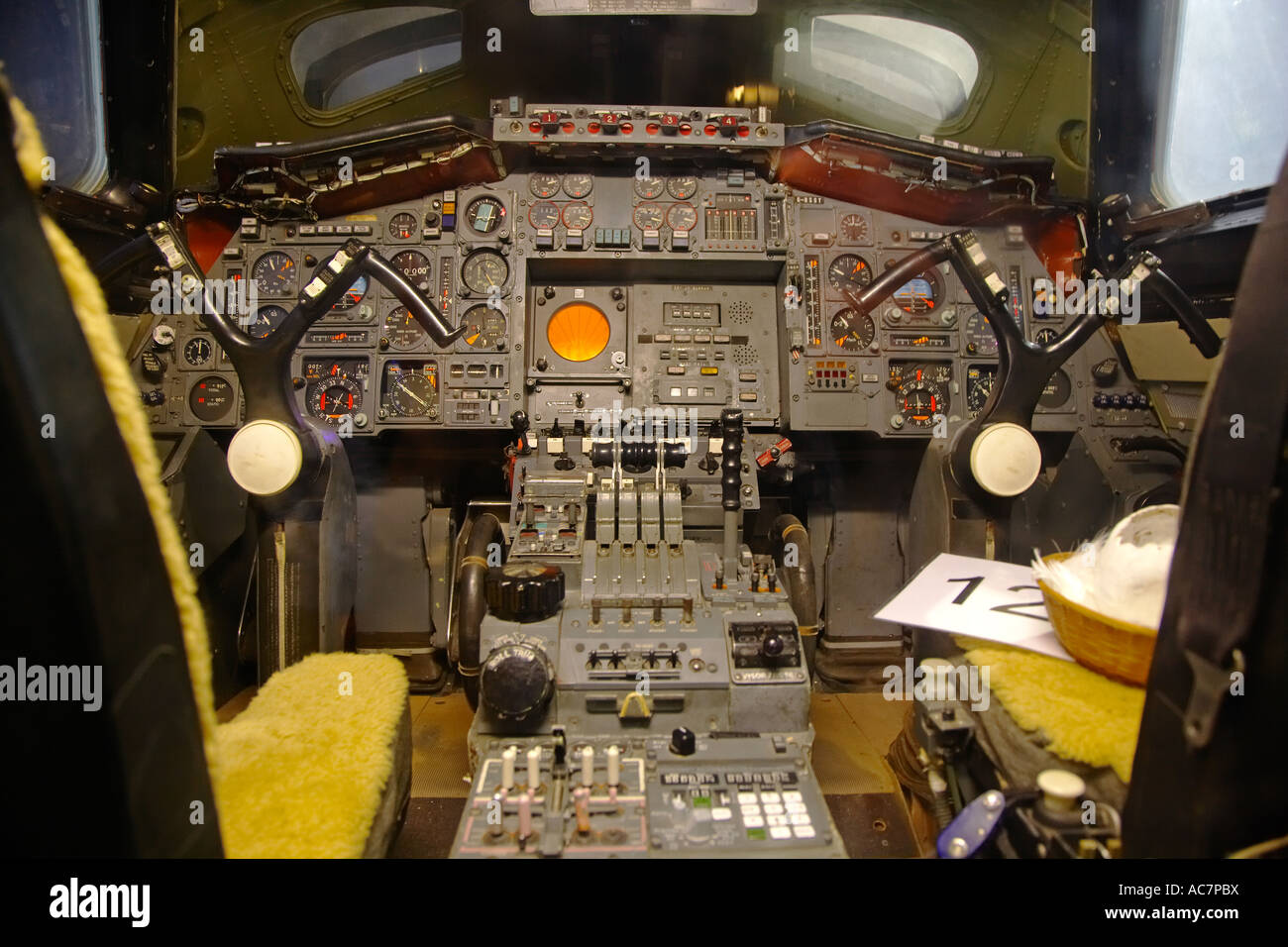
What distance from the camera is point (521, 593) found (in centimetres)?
222

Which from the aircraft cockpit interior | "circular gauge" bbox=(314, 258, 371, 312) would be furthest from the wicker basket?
"circular gauge" bbox=(314, 258, 371, 312)

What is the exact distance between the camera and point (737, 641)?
2273 millimetres

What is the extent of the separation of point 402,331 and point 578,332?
100 cm

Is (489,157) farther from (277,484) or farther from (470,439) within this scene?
(277,484)

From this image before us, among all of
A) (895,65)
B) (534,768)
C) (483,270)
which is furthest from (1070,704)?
(895,65)

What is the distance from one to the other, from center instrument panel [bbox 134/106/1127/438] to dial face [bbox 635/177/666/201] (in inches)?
0.5

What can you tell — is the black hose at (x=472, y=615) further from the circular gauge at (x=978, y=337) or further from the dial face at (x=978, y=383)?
the circular gauge at (x=978, y=337)

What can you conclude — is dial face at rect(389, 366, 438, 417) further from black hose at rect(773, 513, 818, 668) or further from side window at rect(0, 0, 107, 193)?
black hose at rect(773, 513, 818, 668)

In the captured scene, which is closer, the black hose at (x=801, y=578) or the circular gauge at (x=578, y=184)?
the black hose at (x=801, y=578)

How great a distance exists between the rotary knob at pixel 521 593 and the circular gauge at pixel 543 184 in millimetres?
2566

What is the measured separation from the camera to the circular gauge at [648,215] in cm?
395

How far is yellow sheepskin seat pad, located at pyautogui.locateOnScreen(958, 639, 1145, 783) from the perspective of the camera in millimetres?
1158

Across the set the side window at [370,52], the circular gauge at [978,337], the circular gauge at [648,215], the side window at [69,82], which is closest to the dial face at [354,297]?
the side window at [69,82]

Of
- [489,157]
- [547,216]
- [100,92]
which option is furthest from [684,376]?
[100,92]
